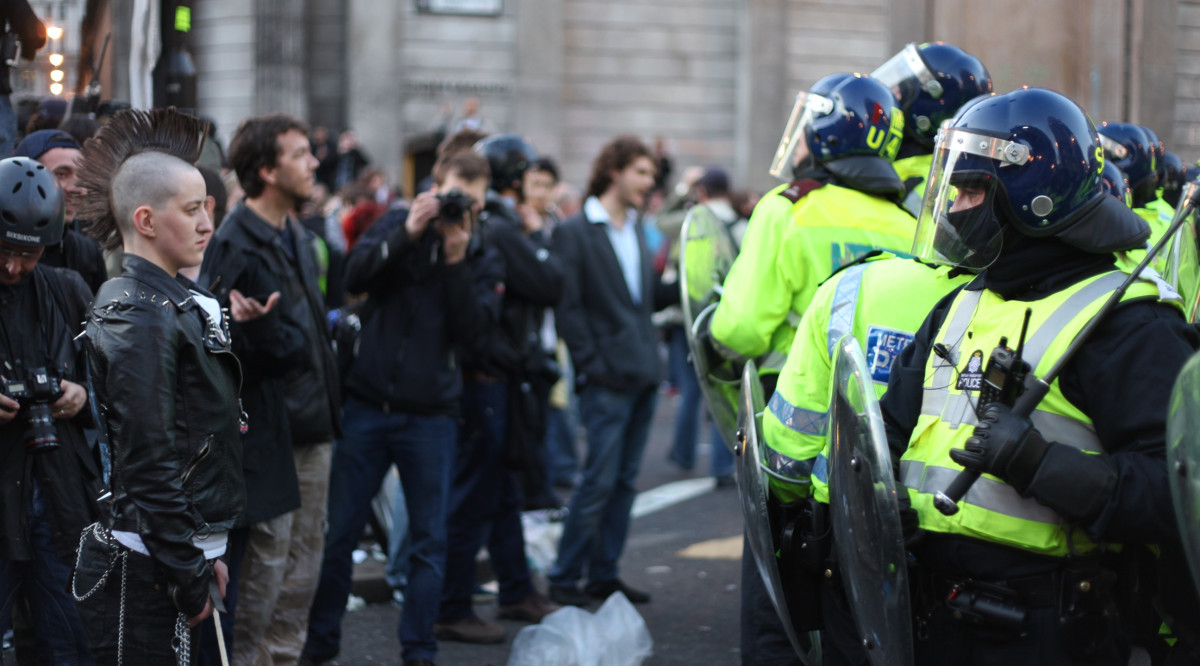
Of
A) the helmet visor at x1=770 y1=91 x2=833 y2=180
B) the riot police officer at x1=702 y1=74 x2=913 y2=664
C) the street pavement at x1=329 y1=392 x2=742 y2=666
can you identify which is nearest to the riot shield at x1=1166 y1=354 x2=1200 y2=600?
the riot police officer at x1=702 y1=74 x2=913 y2=664

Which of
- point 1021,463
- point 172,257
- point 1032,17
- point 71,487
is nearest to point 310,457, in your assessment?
point 71,487

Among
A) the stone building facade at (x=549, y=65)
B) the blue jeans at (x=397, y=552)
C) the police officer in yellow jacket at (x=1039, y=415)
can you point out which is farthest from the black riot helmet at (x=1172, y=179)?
the stone building facade at (x=549, y=65)

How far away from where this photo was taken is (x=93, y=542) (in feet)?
9.90

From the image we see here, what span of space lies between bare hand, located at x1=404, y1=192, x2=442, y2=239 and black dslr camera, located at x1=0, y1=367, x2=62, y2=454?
1611mm

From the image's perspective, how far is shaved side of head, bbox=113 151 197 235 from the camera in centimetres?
321

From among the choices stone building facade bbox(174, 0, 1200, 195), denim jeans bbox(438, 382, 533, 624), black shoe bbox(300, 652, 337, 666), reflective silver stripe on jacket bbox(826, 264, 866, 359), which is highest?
stone building facade bbox(174, 0, 1200, 195)

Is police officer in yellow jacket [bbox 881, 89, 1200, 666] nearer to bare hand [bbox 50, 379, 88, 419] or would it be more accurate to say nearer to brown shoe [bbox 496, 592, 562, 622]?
bare hand [bbox 50, 379, 88, 419]

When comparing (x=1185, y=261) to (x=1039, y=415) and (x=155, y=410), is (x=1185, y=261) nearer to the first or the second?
(x=1039, y=415)

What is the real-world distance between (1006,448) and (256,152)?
313cm

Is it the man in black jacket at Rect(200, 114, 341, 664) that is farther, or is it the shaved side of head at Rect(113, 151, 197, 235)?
the man in black jacket at Rect(200, 114, 341, 664)

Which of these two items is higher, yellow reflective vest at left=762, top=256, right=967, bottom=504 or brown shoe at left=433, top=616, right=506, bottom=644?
yellow reflective vest at left=762, top=256, right=967, bottom=504

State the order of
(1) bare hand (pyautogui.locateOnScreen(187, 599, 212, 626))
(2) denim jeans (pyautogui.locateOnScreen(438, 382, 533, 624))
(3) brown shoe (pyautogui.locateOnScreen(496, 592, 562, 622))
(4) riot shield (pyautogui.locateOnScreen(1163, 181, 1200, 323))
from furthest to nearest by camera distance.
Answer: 1. (3) brown shoe (pyautogui.locateOnScreen(496, 592, 562, 622))
2. (2) denim jeans (pyautogui.locateOnScreen(438, 382, 533, 624))
3. (4) riot shield (pyautogui.locateOnScreen(1163, 181, 1200, 323))
4. (1) bare hand (pyautogui.locateOnScreen(187, 599, 212, 626))

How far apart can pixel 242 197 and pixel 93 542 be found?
1948mm

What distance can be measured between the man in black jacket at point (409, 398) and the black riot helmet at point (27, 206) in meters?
1.45
